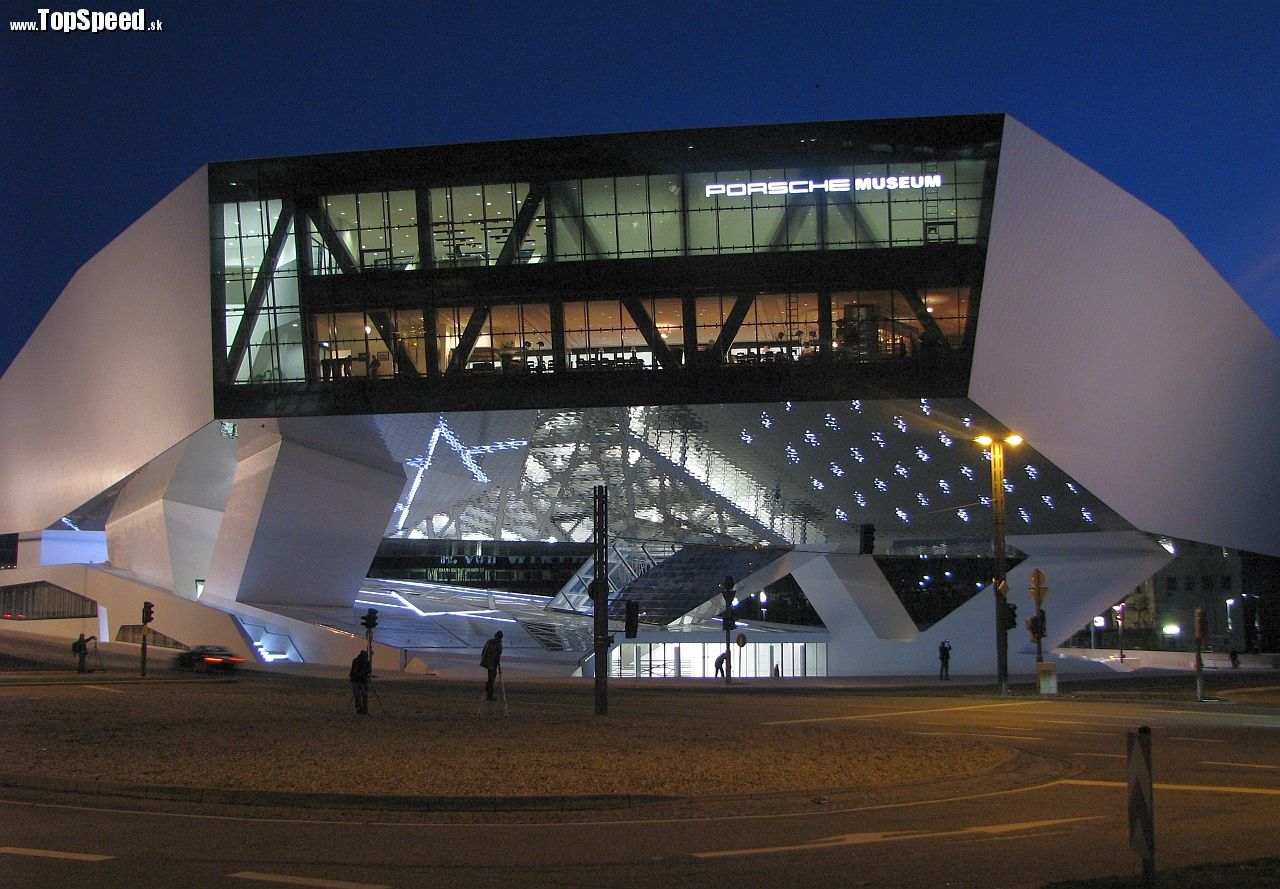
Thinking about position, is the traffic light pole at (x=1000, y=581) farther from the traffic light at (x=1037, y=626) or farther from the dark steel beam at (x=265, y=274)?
the dark steel beam at (x=265, y=274)

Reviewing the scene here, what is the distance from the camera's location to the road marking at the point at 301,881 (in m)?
8.23

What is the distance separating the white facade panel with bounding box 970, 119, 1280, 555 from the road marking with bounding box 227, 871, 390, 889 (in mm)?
33965

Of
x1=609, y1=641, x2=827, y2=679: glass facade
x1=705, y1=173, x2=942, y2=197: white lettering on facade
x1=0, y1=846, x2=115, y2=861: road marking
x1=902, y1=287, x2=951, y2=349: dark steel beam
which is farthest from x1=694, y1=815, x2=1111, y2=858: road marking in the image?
x1=609, y1=641, x2=827, y2=679: glass facade

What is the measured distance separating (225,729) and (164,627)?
2931 cm

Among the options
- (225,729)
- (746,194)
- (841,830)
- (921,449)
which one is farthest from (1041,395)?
(841,830)

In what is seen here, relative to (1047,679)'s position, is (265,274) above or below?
above

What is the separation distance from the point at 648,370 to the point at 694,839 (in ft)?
105

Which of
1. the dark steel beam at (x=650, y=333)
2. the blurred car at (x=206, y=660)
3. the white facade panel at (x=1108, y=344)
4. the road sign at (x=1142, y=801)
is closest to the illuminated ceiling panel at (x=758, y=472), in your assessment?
the white facade panel at (x=1108, y=344)

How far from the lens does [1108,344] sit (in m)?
43.0

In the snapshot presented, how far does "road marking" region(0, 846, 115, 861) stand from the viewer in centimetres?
920

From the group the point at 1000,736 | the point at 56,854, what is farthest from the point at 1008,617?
the point at 56,854

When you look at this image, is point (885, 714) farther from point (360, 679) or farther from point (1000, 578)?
point (360, 679)

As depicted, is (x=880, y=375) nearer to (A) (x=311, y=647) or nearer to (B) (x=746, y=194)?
(B) (x=746, y=194)

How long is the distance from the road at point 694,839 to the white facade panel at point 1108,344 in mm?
27091
